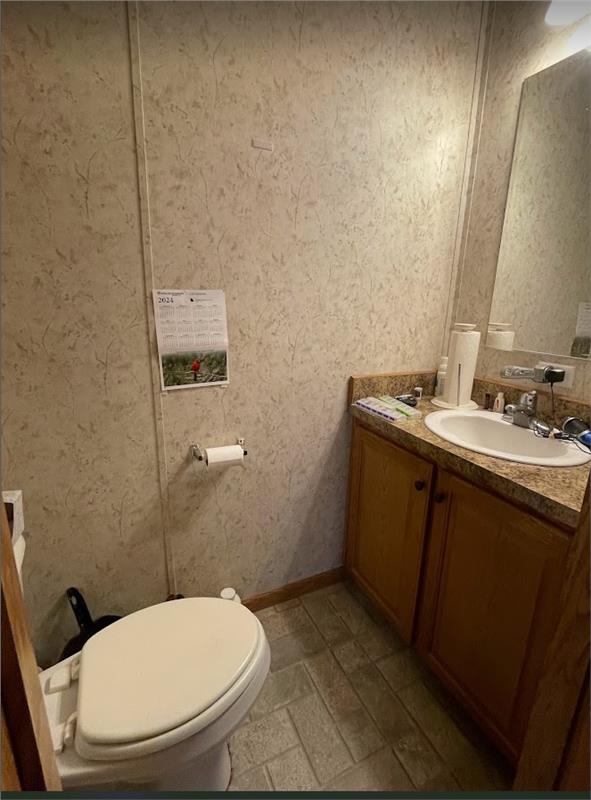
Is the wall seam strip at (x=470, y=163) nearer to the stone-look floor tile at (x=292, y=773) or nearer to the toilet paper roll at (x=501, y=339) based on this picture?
the toilet paper roll at (x=501, y=339)

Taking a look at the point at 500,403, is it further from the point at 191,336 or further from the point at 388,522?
the point at 191,336

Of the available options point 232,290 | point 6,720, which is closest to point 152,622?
point 6,720

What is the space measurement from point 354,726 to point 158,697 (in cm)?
71

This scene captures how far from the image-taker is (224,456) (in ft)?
4.10

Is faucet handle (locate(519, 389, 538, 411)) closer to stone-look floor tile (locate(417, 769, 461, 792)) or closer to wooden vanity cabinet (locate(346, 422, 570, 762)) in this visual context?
wooden vanity cabinet (locate(346, 422, 570, 762))

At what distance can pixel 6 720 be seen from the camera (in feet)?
1.34

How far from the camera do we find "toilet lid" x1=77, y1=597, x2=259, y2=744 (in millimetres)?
745

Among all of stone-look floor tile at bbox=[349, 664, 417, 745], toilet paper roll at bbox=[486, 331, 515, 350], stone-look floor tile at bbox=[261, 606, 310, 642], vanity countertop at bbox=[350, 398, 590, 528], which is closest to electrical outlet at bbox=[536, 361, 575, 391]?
toilet paper roll at bbox=[486, 331, 515, 350]

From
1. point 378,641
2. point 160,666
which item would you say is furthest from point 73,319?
point 378,641

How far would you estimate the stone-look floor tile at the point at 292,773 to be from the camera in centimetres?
100

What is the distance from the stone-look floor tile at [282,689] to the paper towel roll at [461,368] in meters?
1.15

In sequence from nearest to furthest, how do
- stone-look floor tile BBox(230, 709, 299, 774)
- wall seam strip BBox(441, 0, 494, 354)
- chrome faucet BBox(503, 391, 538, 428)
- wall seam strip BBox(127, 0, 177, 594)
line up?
wall seam strip BBox(127, 0, 177, 594), stone-look floor tile BBox(230, 709, 299, 774), chrome faucet BBox(503, 391, 538, 428), wall seam strip BBox(441, 0, 494, 354)

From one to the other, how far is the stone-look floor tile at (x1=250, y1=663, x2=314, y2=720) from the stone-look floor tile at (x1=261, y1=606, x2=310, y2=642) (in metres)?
0.15

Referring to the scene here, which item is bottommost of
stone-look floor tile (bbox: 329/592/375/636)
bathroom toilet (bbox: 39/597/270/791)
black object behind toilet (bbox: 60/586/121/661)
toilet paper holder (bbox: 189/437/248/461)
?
stone-look floor tile (bbox: 329/592/375/636)
